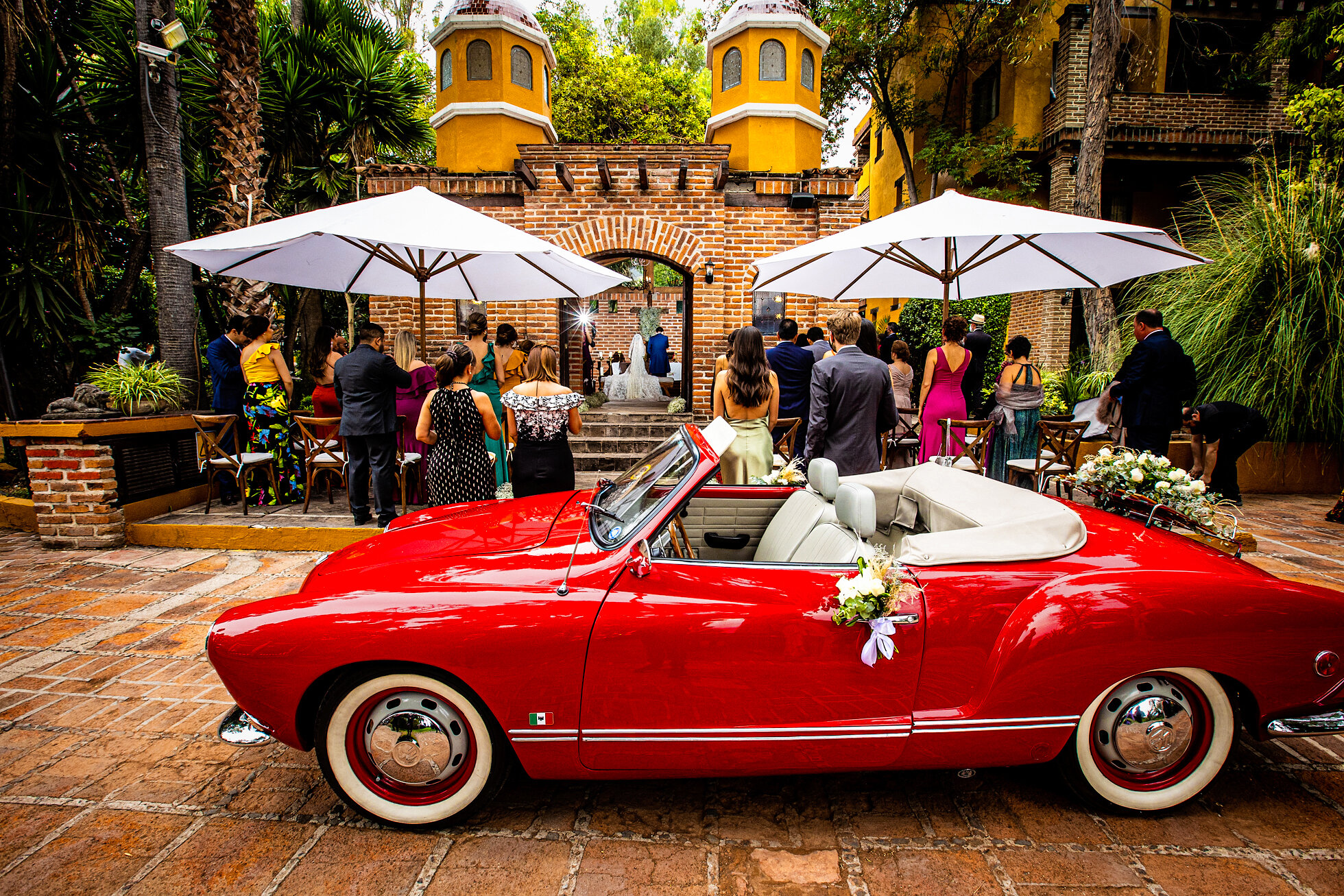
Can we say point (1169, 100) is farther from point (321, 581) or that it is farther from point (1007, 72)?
point (321, 581)

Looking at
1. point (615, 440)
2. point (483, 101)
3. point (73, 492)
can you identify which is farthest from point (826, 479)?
point (483, 101)

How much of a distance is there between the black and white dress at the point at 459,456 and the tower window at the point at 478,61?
10557mm

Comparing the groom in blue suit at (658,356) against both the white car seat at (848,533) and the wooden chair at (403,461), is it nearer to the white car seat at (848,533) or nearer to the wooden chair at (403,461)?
the wooden chair at (403,461)

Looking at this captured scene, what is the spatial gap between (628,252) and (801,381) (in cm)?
465

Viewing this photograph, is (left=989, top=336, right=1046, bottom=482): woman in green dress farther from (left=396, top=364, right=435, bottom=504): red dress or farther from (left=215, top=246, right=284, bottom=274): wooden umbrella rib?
(left=215, top=246, right=284, bottom=274): wooden umbrella rib

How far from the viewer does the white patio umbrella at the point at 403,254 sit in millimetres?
4453

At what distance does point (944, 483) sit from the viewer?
2959 millimetres

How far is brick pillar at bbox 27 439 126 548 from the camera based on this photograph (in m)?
5.70

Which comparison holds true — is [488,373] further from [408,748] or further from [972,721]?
[972,721]

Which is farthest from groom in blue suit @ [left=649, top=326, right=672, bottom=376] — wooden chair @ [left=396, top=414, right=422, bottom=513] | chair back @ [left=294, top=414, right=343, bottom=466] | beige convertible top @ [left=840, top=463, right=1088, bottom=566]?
beige convertible top @ [left=840, top=463, right=1088, bottom=566]

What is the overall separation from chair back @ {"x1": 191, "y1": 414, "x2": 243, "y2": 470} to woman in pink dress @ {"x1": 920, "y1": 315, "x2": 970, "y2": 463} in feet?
21.9

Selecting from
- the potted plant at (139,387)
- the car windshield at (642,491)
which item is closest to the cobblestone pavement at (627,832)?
the car windshield at (642,491)

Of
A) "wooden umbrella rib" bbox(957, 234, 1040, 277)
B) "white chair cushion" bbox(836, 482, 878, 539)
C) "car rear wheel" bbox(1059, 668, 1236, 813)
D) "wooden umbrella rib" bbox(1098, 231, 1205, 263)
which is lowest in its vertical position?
"car rear wheel" bbox(1059, 668, 1236, 813)

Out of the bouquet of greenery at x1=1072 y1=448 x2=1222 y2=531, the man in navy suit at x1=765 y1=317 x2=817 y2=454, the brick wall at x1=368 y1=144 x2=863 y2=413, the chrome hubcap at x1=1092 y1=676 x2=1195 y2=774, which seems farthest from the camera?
the brick wall at x1=368 y1=144 x2=863 y2=413
